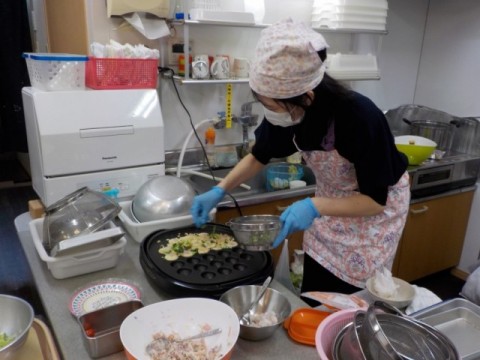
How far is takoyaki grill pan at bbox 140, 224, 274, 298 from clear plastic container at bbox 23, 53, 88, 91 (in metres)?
0.71

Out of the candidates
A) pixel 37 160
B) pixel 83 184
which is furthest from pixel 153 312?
pixel 37 160

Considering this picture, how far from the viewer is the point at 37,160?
1.59 metres

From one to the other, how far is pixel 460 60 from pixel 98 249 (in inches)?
107

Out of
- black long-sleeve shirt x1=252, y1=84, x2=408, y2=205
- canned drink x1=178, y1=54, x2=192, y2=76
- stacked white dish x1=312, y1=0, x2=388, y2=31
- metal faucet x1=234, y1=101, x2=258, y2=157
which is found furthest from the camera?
metal faucet x1=234, y1=101, x2=258, y2=157

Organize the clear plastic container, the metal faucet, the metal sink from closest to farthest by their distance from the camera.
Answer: the clear plastic container → the metal sink → the metal faucet

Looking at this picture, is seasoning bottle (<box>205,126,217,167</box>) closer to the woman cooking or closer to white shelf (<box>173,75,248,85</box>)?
white shelf (<box>173,75,248,85</box>)

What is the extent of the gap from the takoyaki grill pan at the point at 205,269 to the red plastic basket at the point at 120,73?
→ 0.71 metres

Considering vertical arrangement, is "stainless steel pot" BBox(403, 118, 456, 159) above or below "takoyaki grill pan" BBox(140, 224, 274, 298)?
above

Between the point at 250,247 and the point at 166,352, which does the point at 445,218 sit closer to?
the point at 250,247

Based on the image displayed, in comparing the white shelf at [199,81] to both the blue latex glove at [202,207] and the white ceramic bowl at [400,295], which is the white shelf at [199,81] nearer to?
the blue latex glove at [202,207]

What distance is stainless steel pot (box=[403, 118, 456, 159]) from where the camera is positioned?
281 cm

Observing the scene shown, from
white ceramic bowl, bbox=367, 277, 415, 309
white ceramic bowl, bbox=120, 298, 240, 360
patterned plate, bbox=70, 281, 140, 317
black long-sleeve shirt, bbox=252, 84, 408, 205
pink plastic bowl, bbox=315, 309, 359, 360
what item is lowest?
patterned plate, bbox=70, 281, 140, 317

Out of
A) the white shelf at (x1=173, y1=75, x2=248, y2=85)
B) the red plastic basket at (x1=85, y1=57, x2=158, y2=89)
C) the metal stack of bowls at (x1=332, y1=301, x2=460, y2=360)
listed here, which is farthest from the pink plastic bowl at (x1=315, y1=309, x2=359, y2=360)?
the white shelf at (x1=173, y1=75, x2=248, y2=85)

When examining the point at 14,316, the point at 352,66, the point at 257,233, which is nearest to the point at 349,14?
the point at 352,66
